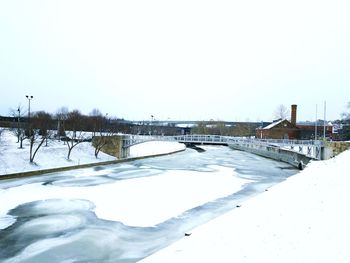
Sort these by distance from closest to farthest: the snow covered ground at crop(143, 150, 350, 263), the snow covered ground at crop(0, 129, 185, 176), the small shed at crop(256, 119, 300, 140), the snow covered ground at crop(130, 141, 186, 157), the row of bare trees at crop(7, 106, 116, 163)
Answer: the snow covered ground at crop(143, 150, 350, 263) < the snow covered ground at crop(0, 129, 185, 176) < the row of bare trees at crop(7, 106, 116, 163) < the snow covered ground at crop(130, 141, 186, 157) < the small shed at crop(256, 119, 300, 140)

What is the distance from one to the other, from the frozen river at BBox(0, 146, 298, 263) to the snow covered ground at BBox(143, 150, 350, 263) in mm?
2520

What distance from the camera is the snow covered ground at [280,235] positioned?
804 centimetres

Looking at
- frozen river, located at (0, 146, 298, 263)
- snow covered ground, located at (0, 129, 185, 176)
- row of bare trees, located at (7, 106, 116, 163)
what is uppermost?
row of bare trees, located at (7, 106, 116, 163)

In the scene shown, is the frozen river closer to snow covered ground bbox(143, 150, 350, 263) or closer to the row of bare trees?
snow covered ground bbox(143, 150, 350, 263)

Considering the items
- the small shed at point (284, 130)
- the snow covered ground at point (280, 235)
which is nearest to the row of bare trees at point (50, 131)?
the snow covered ground at point (280, 235)

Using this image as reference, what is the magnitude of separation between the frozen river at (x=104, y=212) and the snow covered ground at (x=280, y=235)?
2520 mm

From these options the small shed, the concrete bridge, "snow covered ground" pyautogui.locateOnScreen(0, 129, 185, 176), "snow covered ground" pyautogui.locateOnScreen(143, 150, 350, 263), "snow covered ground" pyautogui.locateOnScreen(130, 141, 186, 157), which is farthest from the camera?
the small shed

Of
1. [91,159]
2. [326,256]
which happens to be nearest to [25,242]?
[326,256]

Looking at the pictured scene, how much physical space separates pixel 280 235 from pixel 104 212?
33.8ft

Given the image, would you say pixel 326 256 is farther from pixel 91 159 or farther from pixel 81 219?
pixel 91 159

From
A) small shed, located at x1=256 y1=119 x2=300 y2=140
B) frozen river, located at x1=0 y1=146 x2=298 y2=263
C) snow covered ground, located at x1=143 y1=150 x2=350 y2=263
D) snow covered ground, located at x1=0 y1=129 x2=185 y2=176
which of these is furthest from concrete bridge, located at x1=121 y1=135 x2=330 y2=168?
snow covered ground, located at x1=143 y1=150 x2=350 y2=263

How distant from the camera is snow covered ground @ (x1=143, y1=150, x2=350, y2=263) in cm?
804

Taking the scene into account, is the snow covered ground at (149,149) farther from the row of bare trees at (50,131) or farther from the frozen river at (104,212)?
the frozen river at (104,212)

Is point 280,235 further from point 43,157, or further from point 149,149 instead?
point 149,149
